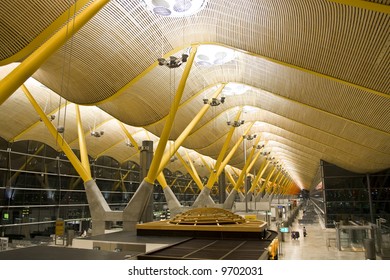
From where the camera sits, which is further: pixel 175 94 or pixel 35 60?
pixel 175 94

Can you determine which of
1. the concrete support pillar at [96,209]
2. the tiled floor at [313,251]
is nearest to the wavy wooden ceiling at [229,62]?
the concrete support pillar at [96,209]

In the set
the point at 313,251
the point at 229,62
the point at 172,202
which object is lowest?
the point at 313,251

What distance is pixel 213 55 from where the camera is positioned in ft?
74.5

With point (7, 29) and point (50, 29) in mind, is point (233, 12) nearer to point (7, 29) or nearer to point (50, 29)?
point (50, 29)

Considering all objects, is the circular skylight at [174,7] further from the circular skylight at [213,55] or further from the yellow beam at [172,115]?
the circular skylight at [213,55]

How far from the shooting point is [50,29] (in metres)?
12.4

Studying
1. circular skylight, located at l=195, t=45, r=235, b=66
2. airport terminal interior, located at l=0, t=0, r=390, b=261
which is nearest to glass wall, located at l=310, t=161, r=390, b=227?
airport terminal interior, located at l=0, t=0, r=390, b=261

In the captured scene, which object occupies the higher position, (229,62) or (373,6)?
(229,62)

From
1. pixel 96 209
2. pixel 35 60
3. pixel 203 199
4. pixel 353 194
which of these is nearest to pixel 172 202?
pixel 203 199

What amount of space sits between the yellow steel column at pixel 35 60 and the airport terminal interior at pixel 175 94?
3cm

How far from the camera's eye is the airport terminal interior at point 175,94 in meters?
11.7

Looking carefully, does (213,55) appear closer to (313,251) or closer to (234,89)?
(234,89)

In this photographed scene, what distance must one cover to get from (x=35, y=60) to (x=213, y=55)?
14.8 metres
